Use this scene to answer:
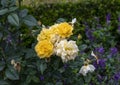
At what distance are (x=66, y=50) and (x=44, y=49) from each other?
0.13 m

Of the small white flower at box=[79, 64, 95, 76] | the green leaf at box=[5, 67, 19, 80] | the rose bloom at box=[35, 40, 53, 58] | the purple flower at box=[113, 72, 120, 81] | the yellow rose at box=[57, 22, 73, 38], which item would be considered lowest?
the purple flower at box=[113, 72, 120, 81]

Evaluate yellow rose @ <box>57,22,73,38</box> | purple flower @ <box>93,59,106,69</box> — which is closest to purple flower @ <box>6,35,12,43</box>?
yellow rose @ <box>57,22,73,38</box>

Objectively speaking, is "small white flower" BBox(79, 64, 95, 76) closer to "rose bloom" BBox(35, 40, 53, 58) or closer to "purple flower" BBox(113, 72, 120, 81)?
"rose bloom" BBox(35, 40, 53, 58)

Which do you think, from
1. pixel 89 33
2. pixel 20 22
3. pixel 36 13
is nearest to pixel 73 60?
pixel 20 22

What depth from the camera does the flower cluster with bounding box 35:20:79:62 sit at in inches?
93.7

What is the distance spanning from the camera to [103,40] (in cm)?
491

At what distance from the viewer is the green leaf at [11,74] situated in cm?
239

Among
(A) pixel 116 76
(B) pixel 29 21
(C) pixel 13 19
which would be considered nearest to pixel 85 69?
(B) pixel 29 21

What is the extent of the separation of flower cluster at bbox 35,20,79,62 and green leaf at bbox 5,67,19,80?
17 centimetres

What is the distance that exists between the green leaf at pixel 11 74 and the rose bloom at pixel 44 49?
0.18m

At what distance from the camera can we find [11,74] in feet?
7.89

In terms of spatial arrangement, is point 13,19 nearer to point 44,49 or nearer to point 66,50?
point 44,49

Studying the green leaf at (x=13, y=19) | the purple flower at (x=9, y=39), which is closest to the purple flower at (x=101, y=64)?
the purple flower at (x=9, y=39)

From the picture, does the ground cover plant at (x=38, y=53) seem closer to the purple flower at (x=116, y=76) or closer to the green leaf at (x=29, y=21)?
the green leaf at (x=29, y=21)
